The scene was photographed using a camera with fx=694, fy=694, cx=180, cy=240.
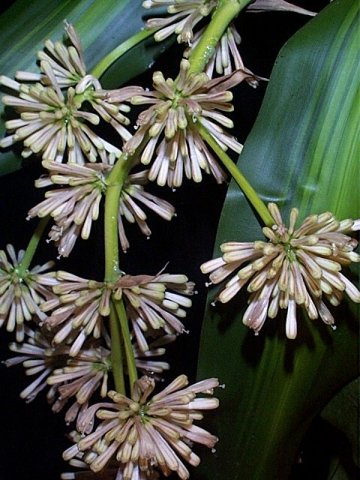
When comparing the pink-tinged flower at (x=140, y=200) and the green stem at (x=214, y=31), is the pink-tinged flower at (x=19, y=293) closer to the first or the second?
the pink-tinged flower at (x=140, y=200)

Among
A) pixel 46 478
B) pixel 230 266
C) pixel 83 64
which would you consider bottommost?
pixel 46 478

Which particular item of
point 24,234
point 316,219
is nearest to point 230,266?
point 316,219

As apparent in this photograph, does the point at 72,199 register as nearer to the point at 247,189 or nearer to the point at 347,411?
the point at 247,189

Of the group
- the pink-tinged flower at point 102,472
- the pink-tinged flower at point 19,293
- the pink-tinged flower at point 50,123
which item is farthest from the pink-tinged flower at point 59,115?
the pink-tinged flower at point 102,472

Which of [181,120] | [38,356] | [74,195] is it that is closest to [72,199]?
[74,195]

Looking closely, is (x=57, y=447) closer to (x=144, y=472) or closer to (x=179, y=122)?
(x=144, y=472)

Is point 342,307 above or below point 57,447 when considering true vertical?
above

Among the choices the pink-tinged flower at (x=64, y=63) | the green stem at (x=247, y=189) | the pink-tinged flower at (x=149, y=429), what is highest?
the pink-tinged flower at (x=64, y=63)
